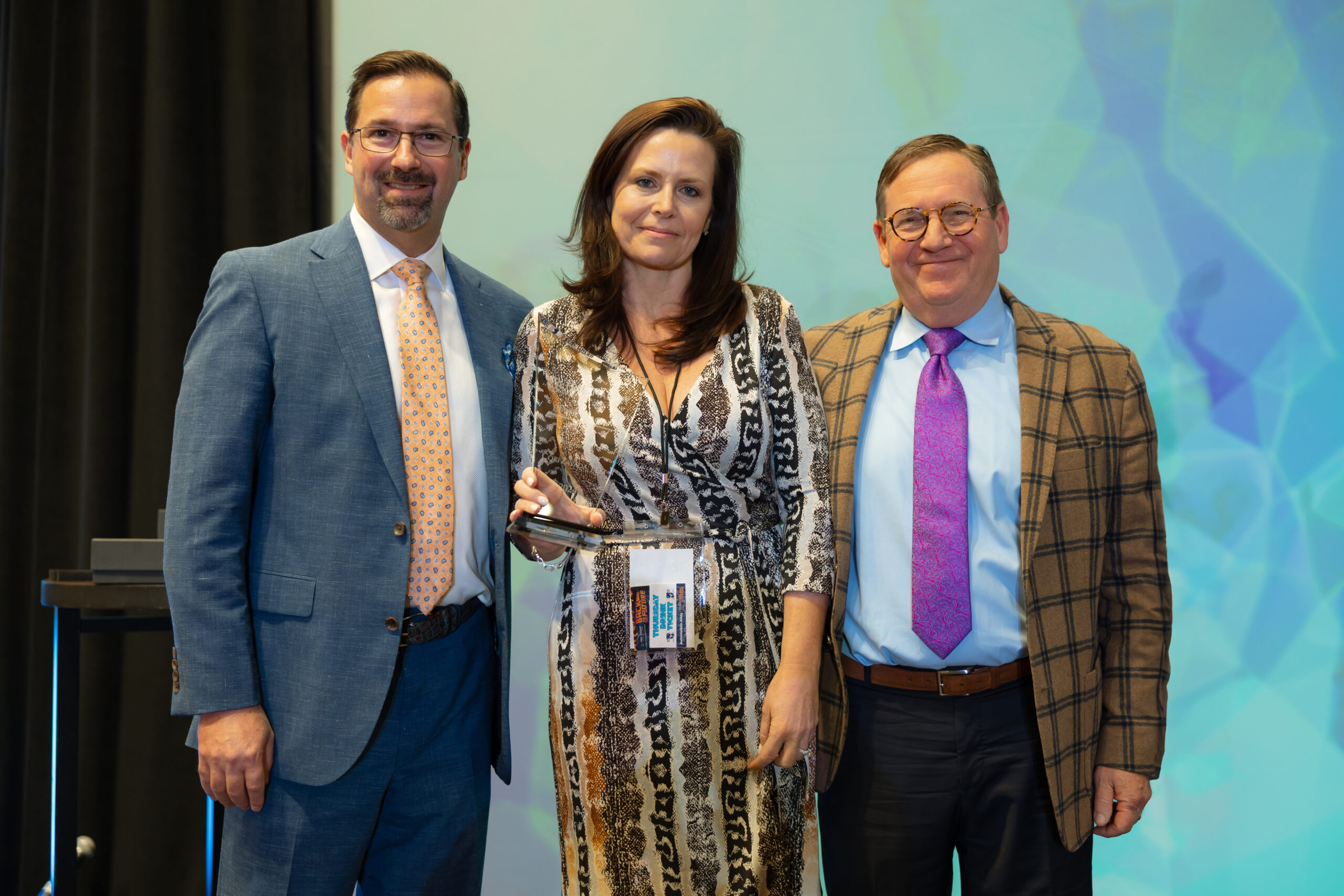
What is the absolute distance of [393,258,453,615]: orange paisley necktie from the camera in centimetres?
158

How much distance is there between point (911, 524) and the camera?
1.71 metres

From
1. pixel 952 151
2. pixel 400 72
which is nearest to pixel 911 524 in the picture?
pixel 952 151

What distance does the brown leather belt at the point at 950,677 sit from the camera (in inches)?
65.3

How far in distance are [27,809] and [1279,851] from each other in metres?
3.89

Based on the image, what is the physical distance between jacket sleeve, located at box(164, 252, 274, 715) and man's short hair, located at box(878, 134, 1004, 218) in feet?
4.11

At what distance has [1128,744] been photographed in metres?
1.71

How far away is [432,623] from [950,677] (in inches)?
37.0

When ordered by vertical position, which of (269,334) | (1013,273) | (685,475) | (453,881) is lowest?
(453,881)

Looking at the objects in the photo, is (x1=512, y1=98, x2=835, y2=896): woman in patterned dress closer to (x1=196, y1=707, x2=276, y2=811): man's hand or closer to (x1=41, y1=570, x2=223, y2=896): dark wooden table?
(x1=196, y1=707, x2=276, y2=811): man's hand

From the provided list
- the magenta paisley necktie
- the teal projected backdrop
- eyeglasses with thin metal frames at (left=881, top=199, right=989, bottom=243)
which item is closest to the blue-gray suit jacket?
the magenta paisley necktie

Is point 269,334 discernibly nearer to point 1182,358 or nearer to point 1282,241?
point 1182,358

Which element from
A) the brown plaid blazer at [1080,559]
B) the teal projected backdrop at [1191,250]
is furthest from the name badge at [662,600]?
the teal projected backdrop at [1191,250]

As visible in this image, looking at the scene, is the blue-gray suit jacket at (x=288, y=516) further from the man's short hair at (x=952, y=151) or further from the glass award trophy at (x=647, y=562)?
the man's short hair at (x=952, y=151)

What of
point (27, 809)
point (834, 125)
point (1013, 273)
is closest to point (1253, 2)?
point (1013, 273)
